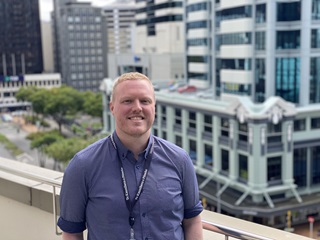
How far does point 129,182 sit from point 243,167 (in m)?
9.87

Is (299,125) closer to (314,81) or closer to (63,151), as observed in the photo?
(314,81)

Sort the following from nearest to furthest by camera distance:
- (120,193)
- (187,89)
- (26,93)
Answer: (120,193), (187,89), (26,93)

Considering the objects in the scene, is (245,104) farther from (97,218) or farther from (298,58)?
(97,218)

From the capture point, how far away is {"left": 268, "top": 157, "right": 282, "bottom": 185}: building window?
33.7 feet

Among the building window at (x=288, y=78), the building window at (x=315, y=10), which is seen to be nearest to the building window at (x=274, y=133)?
the building window at (x=288, y=78)

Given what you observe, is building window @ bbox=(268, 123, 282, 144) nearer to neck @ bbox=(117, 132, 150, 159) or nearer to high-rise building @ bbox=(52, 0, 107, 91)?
neck @ bbox=(117, 132, 150, 159)

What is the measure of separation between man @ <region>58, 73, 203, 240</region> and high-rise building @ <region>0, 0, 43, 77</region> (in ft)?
101

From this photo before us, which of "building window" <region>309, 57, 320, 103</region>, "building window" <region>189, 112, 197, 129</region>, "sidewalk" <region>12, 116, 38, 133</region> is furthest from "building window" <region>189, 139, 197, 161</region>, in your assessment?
"sidewalk" <region>12, 116, 38, 133</region>

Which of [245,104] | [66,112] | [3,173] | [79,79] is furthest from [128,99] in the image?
[79,79]

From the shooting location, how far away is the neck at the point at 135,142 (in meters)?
0.92

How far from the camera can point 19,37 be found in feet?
102

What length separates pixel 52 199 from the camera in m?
1.50

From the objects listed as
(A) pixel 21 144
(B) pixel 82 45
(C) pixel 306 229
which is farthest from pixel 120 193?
(B) pixel 82 45

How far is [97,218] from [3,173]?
946mm
